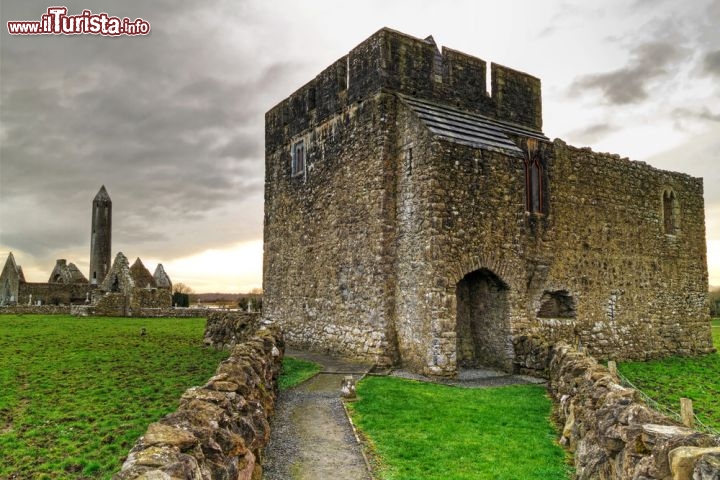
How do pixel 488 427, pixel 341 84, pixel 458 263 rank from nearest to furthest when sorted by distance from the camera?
pixel 488 427 < pixel 458 263 < pixel 341 84

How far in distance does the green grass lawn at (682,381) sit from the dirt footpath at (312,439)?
7.17m

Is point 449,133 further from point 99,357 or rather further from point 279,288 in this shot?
point 99,357

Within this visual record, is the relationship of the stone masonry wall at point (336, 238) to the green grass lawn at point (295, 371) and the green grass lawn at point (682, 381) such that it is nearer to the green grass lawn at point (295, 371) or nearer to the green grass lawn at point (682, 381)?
the green grass lawn at point (295, 371)

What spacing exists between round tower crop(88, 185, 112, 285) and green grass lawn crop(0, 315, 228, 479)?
136 feet

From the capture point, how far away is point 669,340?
2198 centimetres

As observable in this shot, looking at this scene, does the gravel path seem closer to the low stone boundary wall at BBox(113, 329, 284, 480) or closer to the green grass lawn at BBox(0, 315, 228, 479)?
the low stone boundary wall at BBox(113, 329, 284, 480)

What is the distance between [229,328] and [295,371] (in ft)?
25.2

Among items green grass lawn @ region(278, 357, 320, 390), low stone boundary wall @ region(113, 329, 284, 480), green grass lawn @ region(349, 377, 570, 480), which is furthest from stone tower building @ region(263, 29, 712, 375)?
low stone boundary wall @ region(113, 329, 284, 480)

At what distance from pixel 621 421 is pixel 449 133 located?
32.4ft

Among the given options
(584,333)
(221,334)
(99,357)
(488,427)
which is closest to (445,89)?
(584,333)

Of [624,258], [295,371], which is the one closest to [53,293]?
[295,371]

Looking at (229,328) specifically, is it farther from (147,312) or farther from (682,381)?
(147,312)

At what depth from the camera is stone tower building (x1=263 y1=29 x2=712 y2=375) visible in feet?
49.2

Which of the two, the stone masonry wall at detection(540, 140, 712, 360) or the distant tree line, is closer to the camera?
the stone masonry wall at detection(540, 140, 712, 360)
